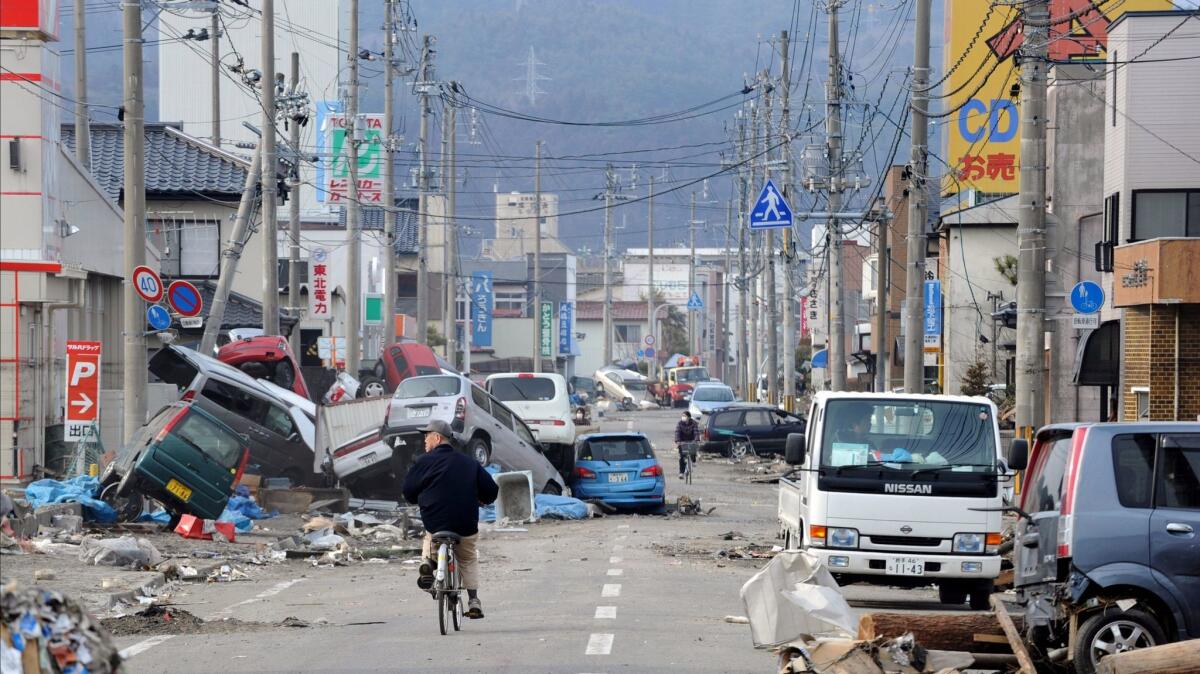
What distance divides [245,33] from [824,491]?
76.9m

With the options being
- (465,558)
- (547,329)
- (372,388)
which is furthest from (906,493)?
(547,329)

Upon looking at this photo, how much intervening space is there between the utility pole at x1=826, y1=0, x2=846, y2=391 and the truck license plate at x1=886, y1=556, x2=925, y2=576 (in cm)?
2203

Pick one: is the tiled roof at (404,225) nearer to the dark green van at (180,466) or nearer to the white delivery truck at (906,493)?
the dark green van at (180,466)

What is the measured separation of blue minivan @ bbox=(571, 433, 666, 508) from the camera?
95.0 ft

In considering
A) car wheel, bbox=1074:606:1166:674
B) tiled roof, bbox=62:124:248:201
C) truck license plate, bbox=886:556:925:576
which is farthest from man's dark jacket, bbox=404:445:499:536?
tiled roof, bbox=62:124:248:201

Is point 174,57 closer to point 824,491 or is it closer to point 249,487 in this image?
point 249,487

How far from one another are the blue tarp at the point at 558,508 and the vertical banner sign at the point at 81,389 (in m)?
6.98

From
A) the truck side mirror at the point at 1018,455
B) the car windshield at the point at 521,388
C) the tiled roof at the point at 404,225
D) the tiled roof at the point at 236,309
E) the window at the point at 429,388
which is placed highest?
the tiled roof at the point at 404,225

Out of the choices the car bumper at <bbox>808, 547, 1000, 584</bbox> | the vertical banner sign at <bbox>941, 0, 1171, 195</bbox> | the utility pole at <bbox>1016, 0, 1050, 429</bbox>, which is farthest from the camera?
the vertical banner sign at <bbox>941, 0, 1171, 195</bbox>

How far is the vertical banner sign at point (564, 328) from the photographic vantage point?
97.9 m

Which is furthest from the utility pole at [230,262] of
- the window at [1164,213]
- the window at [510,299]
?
the window at [510,299]

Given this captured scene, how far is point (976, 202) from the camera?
150 ft

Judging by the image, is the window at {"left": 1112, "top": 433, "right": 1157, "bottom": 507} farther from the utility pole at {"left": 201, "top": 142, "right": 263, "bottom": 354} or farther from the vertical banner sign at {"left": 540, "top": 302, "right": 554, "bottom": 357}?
the vertical banner sign at {"left": 540, "top": 302, "right": 554, "bottom": 357}

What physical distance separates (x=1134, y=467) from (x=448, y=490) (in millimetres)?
5693
